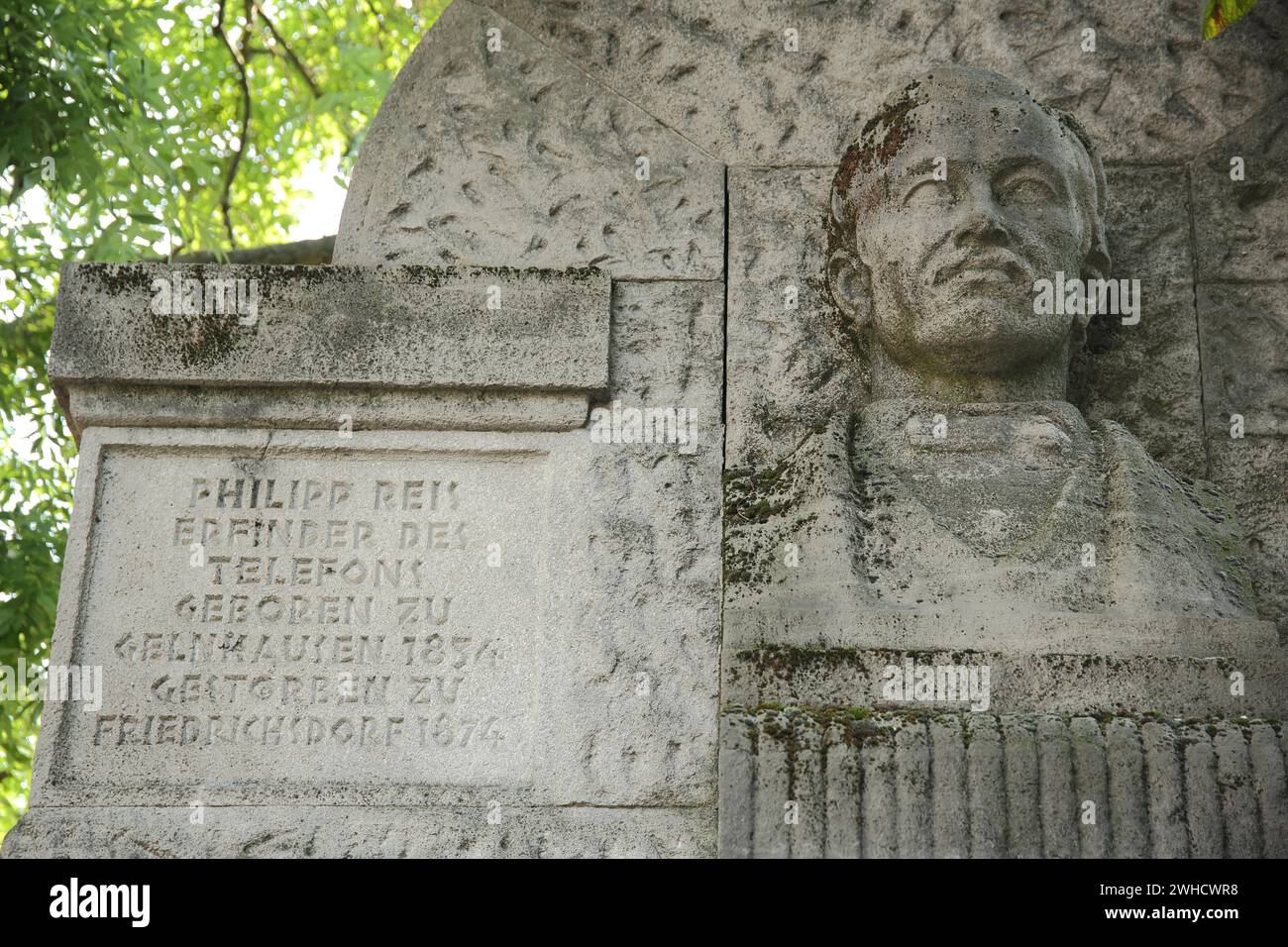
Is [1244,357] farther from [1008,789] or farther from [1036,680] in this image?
[1008,789]

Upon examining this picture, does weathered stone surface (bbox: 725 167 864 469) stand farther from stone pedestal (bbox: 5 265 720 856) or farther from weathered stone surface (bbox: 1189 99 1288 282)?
weathered stone surface (bbox: 1189 99 1288 282)

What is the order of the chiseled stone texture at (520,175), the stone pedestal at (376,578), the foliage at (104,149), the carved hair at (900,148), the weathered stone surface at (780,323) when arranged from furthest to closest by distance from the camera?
the foliage at (104,149) → the chiseled stone texture at (520,175) → the weathered stone surface at (780,323) → the carved hair at (900,148) → the stone pedestal at (376,578)

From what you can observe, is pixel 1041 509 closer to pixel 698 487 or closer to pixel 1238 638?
pixel 1238 638

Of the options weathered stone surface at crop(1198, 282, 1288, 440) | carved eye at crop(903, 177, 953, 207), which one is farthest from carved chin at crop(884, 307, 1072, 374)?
weathered stone surface at crop(1198, 282, 1288, 440)

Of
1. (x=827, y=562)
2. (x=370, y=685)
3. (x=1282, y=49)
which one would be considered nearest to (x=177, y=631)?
(x=370, y=685)

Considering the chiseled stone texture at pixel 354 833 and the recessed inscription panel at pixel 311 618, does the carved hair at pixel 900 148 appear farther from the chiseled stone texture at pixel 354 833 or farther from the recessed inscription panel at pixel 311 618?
the chiseled stone texture at pixel 354 833

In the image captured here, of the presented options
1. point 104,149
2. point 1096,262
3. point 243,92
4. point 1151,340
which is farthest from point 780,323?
point 243,92

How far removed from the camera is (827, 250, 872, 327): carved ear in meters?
5.48

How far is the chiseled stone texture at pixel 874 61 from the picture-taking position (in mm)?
6055

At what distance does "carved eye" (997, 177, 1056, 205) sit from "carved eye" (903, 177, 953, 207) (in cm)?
18

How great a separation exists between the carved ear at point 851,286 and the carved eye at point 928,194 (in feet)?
1.12

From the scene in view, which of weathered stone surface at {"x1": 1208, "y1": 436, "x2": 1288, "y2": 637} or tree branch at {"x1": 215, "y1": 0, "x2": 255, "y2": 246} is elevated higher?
tree branch at {"x1": 215, "y1": 0, "x2": 255, "y2": 246}

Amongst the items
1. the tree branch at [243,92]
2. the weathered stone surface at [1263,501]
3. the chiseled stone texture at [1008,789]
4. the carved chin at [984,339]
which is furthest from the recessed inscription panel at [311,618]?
the tree branch at [243,92]

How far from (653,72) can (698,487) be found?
5.60 feet
